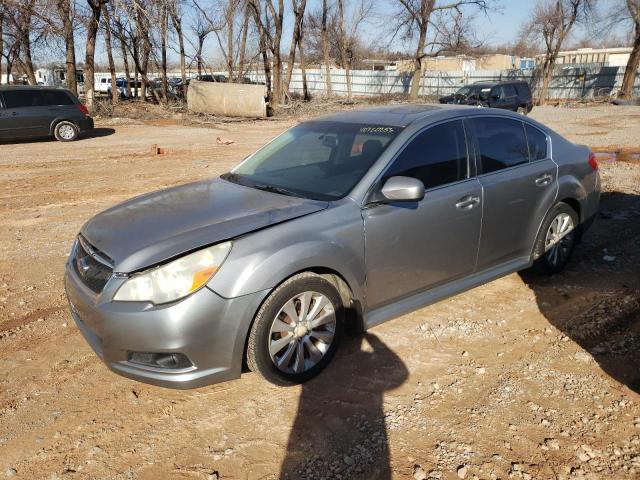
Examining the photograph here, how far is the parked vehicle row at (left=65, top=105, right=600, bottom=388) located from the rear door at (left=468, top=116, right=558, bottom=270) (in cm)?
1

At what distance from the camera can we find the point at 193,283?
2918 millimetres

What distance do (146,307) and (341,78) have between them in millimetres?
42235

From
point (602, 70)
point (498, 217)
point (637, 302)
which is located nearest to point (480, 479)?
point (498, 217)

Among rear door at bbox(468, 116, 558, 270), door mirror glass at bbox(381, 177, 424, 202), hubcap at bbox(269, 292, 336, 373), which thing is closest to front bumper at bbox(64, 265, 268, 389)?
hubcap at bbox(269, 292, 336, 373)

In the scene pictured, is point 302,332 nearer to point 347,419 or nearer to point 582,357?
point 347,419

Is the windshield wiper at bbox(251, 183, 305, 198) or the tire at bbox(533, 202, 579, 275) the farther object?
the tire at bbox(533, 202, 579, 275)

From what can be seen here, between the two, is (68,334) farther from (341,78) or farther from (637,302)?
(341,78)

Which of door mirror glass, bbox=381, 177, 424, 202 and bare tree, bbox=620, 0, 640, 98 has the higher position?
bare tree, bbox=620, 0, 640, 98

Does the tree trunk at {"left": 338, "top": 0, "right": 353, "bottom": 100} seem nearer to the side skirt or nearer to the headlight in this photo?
the side skirt

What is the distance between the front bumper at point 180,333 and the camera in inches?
113

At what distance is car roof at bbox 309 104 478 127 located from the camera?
4.10 meters

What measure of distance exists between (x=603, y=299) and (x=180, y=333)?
3671 mm

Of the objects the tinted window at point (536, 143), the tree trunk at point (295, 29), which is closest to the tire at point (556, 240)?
the tinted window at point (536, 143)

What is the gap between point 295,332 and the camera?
10.8ft
